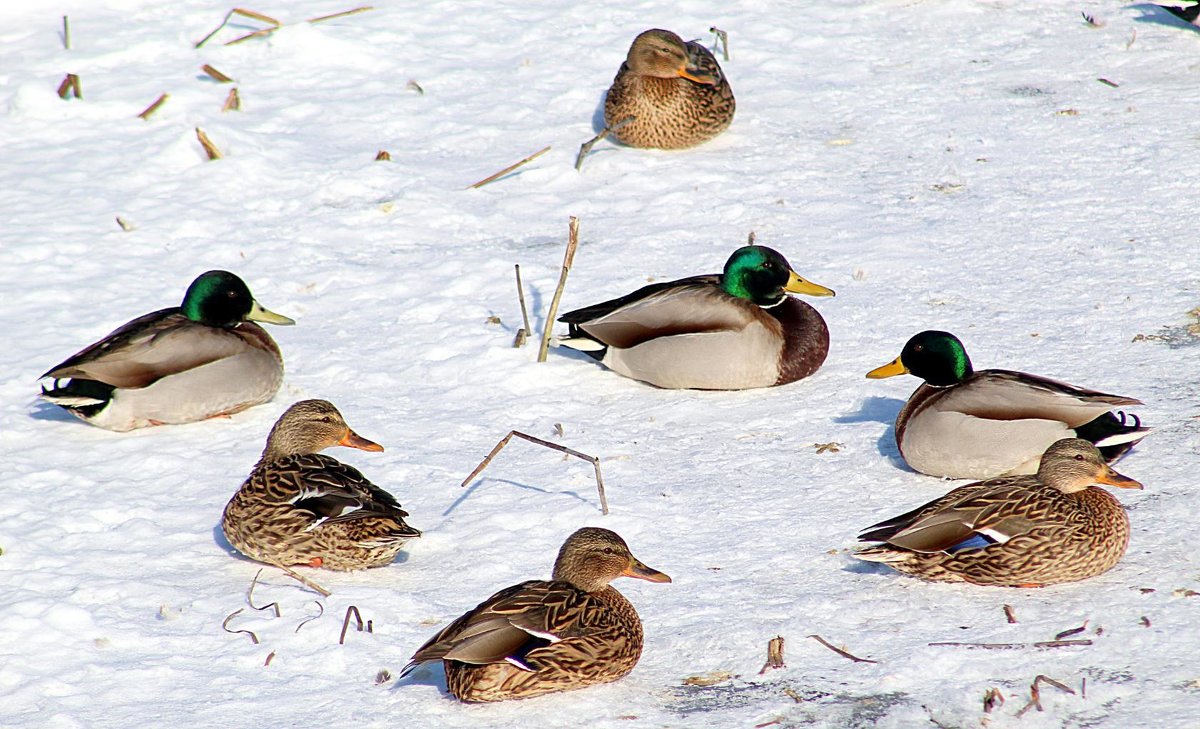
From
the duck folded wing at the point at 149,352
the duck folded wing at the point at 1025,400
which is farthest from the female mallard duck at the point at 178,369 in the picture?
the duck folded wing at the point at 1025,400

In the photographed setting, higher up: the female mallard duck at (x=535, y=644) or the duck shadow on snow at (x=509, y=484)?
the female mallard duck at (x=535, y=644)

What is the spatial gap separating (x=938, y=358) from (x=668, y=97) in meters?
4.03

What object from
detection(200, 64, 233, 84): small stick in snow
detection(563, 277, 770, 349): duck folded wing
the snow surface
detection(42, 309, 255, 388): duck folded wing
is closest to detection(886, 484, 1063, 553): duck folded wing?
the snow surface

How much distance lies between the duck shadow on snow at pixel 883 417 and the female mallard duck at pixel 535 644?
200 centimetres

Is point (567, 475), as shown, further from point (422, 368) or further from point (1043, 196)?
point (1043, 196)

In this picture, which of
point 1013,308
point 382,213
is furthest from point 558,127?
point 1013,308

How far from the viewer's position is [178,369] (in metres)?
6.95

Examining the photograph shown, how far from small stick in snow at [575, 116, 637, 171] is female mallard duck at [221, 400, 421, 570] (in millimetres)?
4228

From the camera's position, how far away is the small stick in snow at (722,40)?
10712mm

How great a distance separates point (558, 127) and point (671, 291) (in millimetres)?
3264

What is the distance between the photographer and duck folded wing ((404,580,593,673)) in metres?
4.23

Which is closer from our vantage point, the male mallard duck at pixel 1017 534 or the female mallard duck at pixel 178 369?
the male mallard duck at pixel 1017 534

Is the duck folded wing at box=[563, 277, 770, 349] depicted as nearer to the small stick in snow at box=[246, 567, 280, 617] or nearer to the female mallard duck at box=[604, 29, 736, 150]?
the small stick in snow at box=[246, 567, 280, 617]

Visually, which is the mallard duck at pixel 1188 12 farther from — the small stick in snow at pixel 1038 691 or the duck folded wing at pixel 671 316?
the small stick in snow at pixel 1038 691
